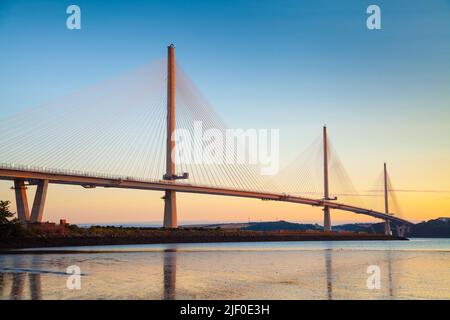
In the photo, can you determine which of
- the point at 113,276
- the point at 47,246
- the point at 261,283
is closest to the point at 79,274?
the point at 113,276

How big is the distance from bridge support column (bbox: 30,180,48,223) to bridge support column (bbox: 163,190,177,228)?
18686mm

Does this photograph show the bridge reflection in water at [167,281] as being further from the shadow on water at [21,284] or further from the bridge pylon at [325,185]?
the bridge pylon at [325,185]

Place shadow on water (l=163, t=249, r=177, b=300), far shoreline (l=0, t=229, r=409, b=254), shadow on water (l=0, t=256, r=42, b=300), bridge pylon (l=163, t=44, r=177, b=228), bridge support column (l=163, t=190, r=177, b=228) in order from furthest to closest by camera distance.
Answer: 1. bridge support column (l=163, t=190, r=177, b=228)
2. bridge pylon (l=163, t=44, r=177, b=228)
3. far shoreline (l=0, t=229, r=409, b=254)
4. shadow on water (l=163, t=249, r=177, b=300)
5. shadow on water (l=0, t=256, r=42, b=300)

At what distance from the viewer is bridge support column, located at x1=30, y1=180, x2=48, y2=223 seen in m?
60.3

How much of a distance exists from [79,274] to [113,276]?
1642 mm

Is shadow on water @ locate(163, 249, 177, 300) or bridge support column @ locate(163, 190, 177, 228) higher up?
bridge support column @ locate(163, 190, 177, 228)

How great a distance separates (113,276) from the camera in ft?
78.3

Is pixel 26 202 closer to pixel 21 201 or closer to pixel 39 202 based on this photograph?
pixel 21 201

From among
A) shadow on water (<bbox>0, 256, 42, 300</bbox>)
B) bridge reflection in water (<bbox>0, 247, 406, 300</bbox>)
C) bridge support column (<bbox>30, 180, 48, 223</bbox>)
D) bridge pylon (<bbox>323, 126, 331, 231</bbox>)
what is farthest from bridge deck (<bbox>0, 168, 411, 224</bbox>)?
shadow on water (<bbox>0, 256, 42, 300</bbox>)

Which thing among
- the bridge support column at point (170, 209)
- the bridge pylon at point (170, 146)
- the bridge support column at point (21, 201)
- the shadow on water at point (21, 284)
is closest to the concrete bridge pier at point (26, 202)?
the bridge support column at point (21, 201)

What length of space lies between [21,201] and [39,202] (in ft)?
6.03

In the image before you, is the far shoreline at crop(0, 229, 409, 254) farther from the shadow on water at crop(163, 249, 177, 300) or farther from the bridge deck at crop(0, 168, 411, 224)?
the shadow on water at crop(163, 249, 177, 300)

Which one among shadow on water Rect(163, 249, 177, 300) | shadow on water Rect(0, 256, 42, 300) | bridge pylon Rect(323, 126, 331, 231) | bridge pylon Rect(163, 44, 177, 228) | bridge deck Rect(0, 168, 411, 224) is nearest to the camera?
shadow on water Rect(0, 256, 42, 300)
